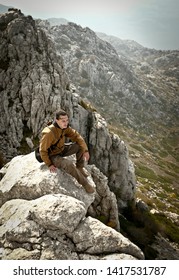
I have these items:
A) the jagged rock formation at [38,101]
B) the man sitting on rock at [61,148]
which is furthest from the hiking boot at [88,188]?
the jagged rock formation at [38,101]

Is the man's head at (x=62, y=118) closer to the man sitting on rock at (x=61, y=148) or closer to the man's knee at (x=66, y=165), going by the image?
the man sitting on rock at (x=61, y=148)

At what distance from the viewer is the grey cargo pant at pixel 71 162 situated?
1026cm

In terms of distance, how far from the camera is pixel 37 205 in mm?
8812

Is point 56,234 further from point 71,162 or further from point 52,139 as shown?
point 52,139

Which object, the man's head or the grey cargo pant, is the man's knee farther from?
the man's head

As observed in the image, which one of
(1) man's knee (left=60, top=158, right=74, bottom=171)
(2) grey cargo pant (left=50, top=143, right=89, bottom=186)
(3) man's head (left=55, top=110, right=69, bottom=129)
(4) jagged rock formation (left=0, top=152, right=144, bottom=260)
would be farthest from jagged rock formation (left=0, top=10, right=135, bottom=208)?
(4) jagged rock formation (left=0, top=152, right=144, bottom=260)

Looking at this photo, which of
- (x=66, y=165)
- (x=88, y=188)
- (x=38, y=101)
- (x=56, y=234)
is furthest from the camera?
(x=38, y=101)

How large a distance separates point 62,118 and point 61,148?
5.18 feet

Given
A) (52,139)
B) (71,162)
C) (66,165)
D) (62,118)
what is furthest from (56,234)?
(62,118)

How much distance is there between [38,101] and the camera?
120 feet

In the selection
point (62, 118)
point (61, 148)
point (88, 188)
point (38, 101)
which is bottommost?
point (88, 188)

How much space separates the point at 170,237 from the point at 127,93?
138769 millimetres

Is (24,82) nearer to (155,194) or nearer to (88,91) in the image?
(155,194)

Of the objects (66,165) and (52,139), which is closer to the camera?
(52,139)
